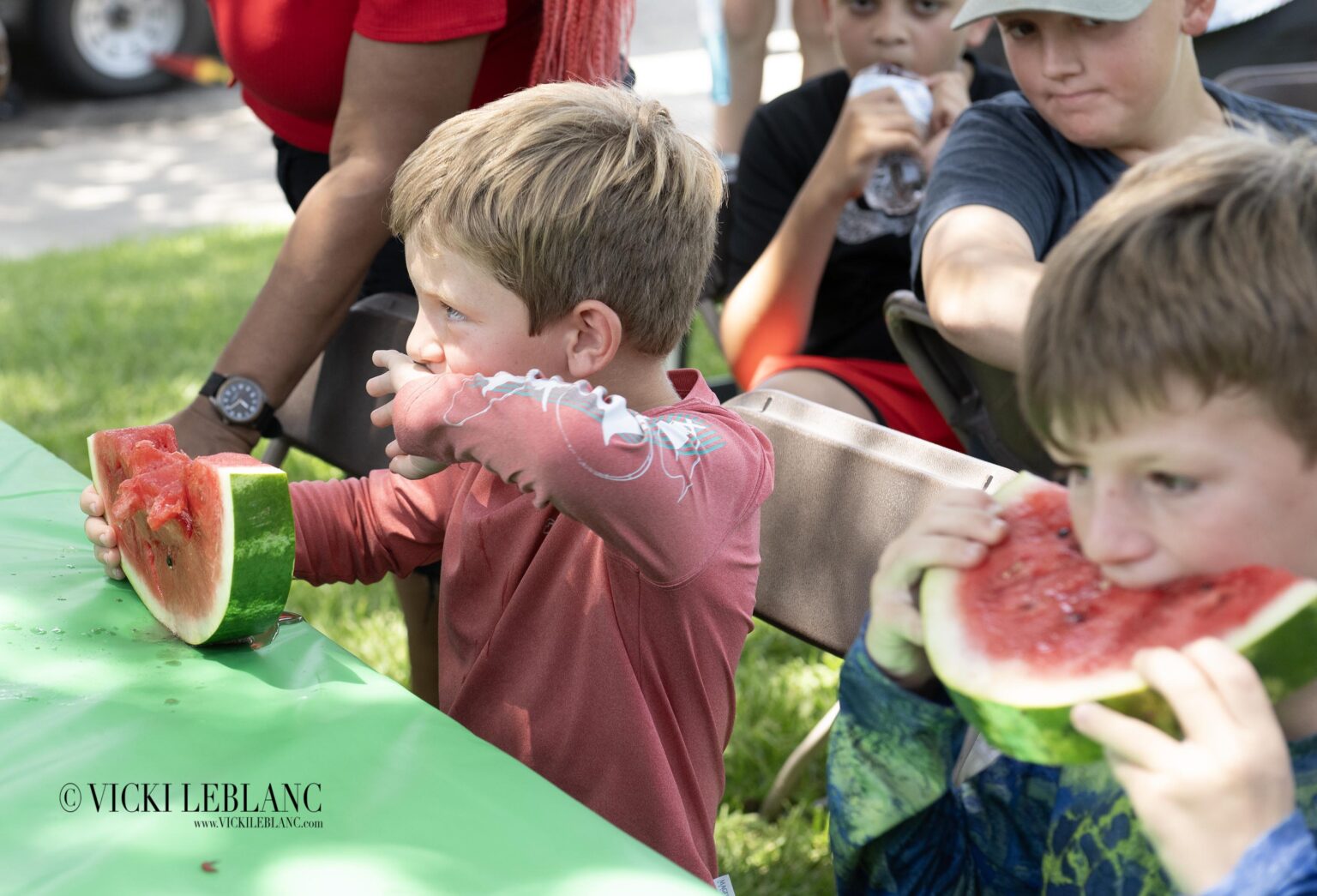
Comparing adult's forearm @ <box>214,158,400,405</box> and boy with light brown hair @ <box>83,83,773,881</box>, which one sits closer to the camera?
boy with light brown hair @ <box>83,83,773,881</box>

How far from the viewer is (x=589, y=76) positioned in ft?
8.81

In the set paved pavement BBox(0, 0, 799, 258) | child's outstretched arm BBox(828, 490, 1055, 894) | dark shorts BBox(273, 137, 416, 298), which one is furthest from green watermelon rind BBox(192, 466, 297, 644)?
paved pavement BBox(0, 0, 799, 258)

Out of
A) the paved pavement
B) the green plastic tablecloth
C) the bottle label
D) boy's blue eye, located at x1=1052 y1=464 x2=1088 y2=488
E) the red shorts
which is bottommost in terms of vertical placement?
the paved pavement

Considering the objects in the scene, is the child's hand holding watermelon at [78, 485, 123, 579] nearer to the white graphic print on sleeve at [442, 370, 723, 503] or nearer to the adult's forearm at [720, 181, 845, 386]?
the white graphic print on sleeve at [442, 370, 723, 503]

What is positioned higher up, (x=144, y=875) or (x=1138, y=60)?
Answer: (x=1138, y=60)

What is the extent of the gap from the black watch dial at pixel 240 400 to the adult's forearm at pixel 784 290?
1163 millimetres

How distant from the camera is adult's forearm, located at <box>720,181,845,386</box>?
3.08 meters

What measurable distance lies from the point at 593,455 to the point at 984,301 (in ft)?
2.81

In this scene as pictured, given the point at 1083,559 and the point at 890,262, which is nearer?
Answer: the point at 1083,559

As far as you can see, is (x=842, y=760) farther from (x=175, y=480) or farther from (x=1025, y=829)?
(x=175, y=480)

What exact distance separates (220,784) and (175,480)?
2.10 feet

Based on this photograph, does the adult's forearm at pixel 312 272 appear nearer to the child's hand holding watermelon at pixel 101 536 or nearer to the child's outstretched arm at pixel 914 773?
the child's hand holding watermelon at pixel 101 536

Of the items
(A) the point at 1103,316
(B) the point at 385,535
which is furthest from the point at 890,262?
(A) the point at 1103,316

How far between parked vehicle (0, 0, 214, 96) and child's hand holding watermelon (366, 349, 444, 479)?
9.87 m
